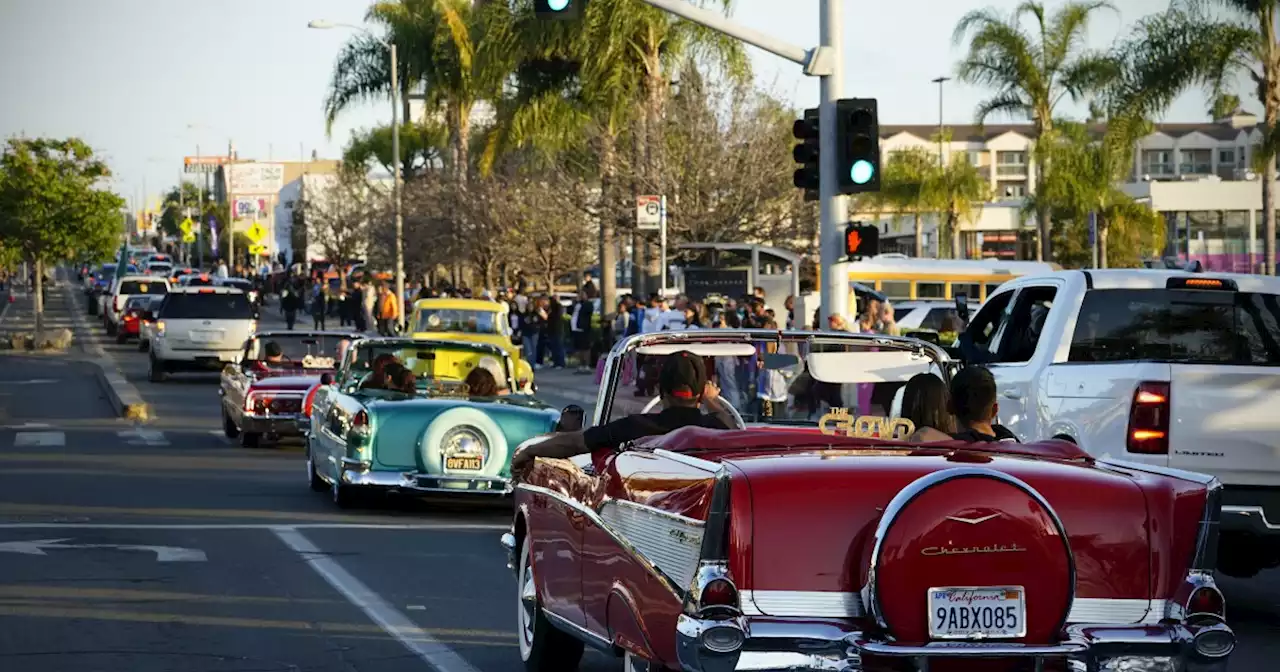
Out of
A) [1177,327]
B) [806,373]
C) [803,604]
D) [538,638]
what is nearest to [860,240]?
[1177,327]

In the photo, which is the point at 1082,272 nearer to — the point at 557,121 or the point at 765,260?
the point at 557,121

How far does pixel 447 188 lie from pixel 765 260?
571 inches

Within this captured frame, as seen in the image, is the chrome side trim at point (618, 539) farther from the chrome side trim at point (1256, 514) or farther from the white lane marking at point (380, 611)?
the chrome side trim at point (1256, 514)

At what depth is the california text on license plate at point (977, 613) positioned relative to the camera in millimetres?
5980

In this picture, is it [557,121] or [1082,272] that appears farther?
[557,121]

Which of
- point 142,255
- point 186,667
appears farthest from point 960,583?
point 142,255

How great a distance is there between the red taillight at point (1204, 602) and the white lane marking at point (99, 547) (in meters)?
8.72

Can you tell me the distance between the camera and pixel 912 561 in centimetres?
593

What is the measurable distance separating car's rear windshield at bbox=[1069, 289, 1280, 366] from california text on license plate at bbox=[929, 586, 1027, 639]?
21.2ft

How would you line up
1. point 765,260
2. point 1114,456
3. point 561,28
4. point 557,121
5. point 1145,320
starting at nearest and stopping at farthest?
point 1114,456 < point 1145,320 < point 561,28 < point 557,121 < point 765,260

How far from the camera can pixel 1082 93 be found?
5350 cm

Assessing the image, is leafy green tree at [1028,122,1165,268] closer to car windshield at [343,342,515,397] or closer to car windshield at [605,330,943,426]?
car windshield at [343,342,515,397]

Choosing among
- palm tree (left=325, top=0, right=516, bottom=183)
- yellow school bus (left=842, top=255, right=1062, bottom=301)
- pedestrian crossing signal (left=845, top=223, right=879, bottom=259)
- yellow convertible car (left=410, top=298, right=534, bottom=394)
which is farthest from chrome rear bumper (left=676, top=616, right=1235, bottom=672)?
yellow school bus (left=842, top=255, right=1062, bottom=301)

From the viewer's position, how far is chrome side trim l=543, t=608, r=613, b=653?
737cm
